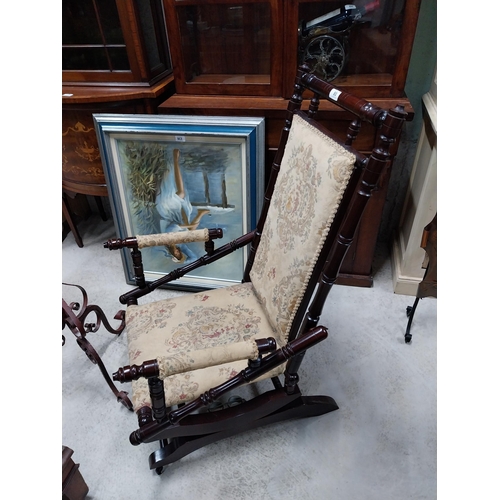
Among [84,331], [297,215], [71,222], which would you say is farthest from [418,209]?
[71,222]

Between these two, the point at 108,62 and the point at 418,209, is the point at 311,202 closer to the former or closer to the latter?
the point at 418,209

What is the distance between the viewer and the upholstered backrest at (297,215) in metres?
0.87

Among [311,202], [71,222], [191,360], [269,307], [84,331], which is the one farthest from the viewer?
[71,222]

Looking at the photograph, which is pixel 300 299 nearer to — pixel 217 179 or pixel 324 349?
pixel 324 349

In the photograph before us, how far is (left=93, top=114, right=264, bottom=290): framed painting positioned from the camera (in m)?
1.52

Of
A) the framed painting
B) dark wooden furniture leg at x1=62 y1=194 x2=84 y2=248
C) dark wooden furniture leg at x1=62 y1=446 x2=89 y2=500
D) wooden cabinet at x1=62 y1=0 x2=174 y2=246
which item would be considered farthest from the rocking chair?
dark wooden furniture leg at x1=62 y1=194 x2=84 y2=248

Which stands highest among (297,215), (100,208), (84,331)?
(297,215)

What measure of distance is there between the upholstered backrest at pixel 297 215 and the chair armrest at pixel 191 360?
0.76 ft

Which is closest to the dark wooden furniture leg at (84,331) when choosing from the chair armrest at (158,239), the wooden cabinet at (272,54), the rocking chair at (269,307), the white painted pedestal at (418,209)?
the rocking chair at (269,307)

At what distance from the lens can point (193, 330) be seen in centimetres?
116

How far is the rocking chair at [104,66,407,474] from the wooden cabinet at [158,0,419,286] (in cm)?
42

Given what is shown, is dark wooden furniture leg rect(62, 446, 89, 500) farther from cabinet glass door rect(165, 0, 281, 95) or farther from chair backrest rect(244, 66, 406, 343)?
cabinet glass door rect(165, 0, 281, 95)

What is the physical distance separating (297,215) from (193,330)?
50 cm

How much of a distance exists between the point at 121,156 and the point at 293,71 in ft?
2.73
